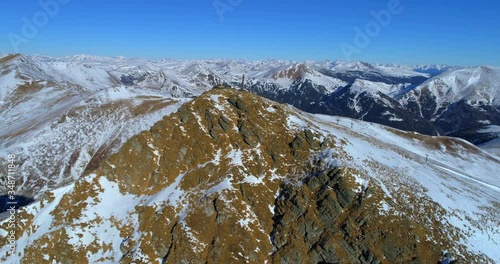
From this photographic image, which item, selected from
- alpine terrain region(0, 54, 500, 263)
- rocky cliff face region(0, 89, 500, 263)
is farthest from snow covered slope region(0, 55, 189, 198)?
rocky cliff face region(0, 89, 500, 263)

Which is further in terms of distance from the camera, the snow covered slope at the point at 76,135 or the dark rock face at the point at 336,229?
the snow covered slope at the point at 76,135

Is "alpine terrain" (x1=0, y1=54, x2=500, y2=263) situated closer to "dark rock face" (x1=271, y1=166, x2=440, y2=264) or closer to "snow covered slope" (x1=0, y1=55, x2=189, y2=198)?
"dark rock face" (x1=271, y1=166, x2=440, y2=264)

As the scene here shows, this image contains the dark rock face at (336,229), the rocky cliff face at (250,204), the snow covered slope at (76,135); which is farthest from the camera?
the snow covered slope at (76,135)

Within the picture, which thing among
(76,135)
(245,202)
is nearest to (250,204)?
(245,202)

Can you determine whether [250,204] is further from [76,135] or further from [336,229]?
[76,135]

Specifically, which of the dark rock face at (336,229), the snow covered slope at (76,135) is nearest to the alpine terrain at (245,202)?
the dark rock face at (336,229)

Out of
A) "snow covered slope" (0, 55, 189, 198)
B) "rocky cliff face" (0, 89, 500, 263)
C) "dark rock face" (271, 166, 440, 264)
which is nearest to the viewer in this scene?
"dark rock face" (271, 166, 440, 264)

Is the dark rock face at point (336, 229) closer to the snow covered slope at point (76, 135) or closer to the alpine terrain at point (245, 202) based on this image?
the alpine terrain at point (245, 202)

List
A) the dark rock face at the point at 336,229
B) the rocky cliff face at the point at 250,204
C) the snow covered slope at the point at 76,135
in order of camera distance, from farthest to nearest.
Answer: the snow covered slope at the point at 76,135 → the rocky cliff face at the point at 250,204 → the dark rock face at the point at 336,229
